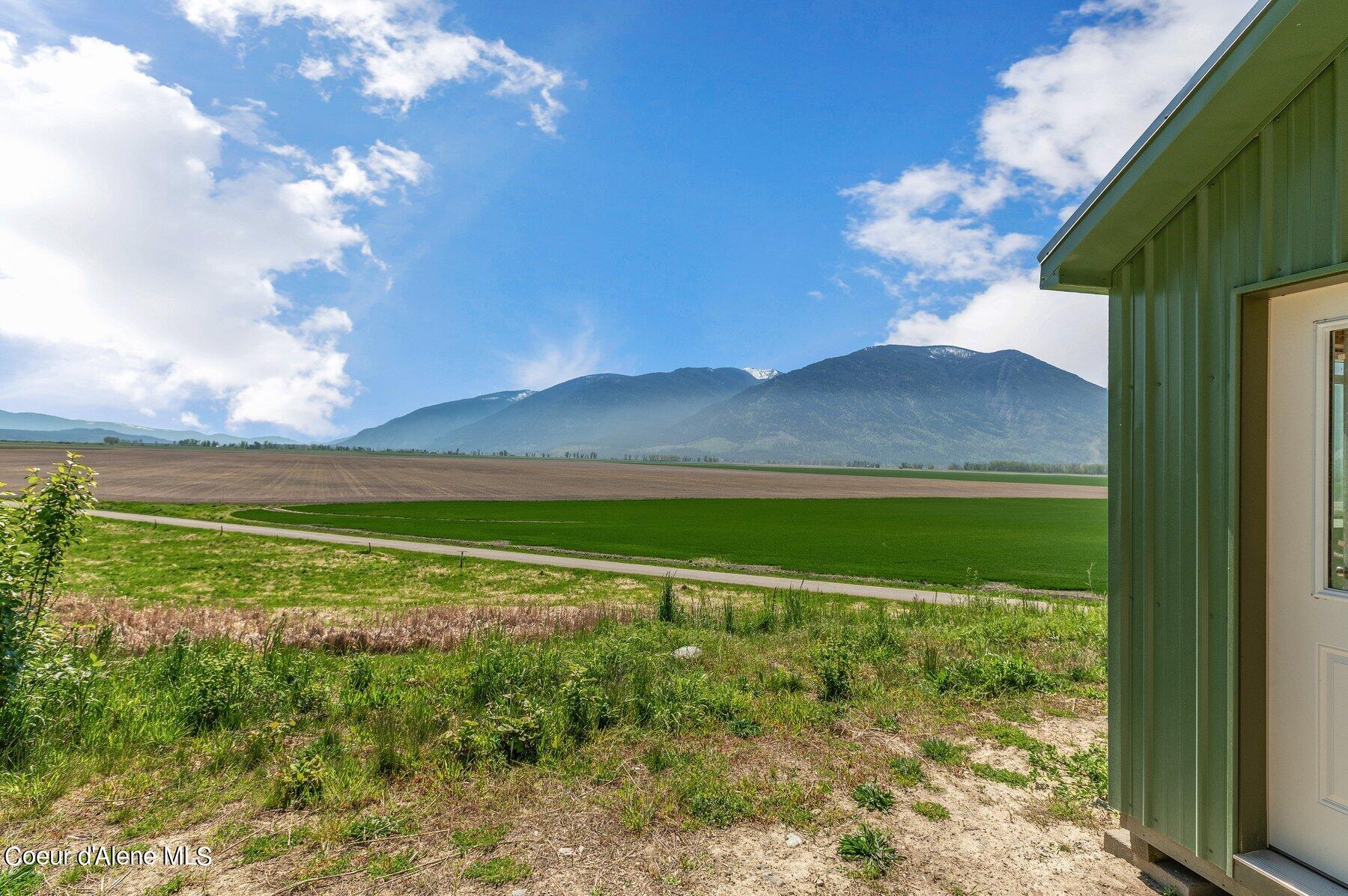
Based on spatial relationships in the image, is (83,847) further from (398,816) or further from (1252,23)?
(1252,23)

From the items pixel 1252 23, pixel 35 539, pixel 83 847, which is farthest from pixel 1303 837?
pixel 35 539

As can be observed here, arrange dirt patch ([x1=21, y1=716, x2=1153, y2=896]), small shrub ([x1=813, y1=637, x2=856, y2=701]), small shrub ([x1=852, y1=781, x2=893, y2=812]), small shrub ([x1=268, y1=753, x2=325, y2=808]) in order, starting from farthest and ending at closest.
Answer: small shrub ([x1=813, y1=637, x2=856, y2=701]), small shrub ([x1=852, y1=781, x2=893, y2=812]), small shrub ([x1=268, y1=753, x2=325, y2=808]), dirt patch ([x1=21, y1=716, x2=1153, y2=896])

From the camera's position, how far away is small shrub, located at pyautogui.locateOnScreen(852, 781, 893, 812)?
5.29 metres

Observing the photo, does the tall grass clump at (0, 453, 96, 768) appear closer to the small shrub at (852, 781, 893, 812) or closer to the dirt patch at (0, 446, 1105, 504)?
the small shrub at (852, 781, 893, 812)

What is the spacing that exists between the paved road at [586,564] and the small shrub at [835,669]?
9997 mm

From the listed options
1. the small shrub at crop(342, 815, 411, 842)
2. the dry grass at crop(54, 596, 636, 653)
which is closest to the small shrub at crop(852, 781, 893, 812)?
the small shrub at crop(342, 815, 411, 842)

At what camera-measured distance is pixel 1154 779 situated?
15.0 feet

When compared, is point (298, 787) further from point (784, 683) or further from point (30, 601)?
point (784, 683)

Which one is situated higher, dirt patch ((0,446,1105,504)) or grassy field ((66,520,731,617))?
dirt patch ((0,446,1105,504))

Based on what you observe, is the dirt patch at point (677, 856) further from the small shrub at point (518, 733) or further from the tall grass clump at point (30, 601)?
the tall grass clump at point (30, 601)

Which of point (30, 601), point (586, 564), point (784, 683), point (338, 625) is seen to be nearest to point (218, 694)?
point (30, 601)

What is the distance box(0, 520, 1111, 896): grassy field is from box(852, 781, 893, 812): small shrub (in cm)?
3

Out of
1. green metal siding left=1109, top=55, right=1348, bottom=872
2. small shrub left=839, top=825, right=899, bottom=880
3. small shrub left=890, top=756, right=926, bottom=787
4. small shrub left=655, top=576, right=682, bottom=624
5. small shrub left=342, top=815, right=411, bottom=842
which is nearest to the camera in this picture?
green metal siding left=1109, top=55, right=1348, bottom=872

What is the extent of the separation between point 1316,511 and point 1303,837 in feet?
7.03
